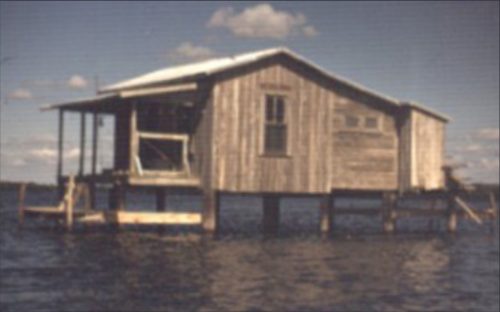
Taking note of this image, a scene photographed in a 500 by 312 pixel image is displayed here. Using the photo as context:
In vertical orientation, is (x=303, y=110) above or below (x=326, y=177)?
above

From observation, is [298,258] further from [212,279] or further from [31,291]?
[31,291]

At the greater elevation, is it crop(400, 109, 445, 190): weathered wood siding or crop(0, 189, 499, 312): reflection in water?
crop(400, 109, 445, 190): weathered wood siding

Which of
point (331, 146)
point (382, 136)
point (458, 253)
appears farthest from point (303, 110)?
point (458, 253)

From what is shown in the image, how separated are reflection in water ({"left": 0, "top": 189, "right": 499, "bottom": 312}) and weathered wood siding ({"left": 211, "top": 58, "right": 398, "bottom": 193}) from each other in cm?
269

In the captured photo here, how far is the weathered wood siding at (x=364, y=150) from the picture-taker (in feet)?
119

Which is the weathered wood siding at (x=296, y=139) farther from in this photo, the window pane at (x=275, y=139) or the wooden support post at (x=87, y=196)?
the wooden support post at (x=87, y=196)

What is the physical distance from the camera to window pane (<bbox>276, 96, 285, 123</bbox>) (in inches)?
1341

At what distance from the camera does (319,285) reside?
20188 mm

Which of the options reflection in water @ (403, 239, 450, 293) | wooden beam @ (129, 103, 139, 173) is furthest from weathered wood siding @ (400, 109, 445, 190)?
wooden beam @ (129, 103, 139, 173)

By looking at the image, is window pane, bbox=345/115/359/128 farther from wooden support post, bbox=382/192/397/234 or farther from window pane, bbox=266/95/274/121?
wooden support post, bbox=382/192/397/234

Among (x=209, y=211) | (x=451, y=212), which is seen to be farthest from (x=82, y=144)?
(x=451, y=212)

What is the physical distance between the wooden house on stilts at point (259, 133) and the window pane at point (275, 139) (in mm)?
42

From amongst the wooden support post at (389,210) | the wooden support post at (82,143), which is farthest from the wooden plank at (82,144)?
the wooden support post at (389,210)

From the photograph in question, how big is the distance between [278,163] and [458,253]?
8.15 metres
